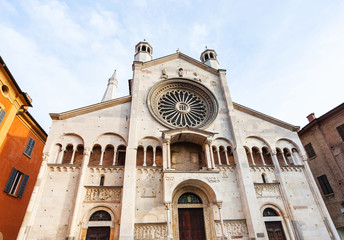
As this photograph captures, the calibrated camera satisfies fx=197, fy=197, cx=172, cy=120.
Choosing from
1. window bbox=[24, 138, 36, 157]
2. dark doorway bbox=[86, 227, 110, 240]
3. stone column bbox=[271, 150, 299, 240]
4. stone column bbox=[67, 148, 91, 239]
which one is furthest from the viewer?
window bbox=[24, 138, 36, 157]

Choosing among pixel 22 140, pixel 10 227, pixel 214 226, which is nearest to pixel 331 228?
pixel 214 226

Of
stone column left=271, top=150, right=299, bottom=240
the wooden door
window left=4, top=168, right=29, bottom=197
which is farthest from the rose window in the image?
window left=4, top=168, right=29, bottom=197

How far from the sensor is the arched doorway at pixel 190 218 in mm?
11461

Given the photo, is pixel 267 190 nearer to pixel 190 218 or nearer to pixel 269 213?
pixel 269 213

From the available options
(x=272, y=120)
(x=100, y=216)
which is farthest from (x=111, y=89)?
(x=272, y=120)

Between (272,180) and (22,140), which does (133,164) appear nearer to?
(22,140)

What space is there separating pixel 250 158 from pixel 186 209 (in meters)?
6.18

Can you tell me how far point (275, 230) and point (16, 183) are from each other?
16.8m

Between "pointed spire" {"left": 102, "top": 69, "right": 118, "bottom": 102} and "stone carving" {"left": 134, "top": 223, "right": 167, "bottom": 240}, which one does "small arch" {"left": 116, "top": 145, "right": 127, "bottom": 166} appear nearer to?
"stone carving" {"left": 134, "top": 223, "right": 167, "bottom": 240}

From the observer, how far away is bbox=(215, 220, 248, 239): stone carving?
1132 centimetres

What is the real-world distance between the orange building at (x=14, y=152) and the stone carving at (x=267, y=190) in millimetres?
15505

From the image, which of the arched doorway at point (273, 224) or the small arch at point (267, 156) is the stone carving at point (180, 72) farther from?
the arched doorway at point (273, 224)

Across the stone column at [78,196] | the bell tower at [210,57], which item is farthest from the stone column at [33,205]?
the bell tower at [210,57]

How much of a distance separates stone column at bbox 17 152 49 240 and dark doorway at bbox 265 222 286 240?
13063 millimetres
